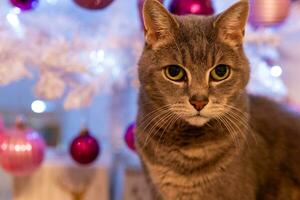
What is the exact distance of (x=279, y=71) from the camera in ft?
4.98

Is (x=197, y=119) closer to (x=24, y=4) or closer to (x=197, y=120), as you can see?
(x=197, y=120)

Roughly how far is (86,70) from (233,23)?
46 centimetres

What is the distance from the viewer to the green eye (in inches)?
40.6

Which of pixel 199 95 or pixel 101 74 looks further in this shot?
pixel 101 74

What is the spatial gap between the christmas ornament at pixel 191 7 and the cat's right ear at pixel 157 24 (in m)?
0.19

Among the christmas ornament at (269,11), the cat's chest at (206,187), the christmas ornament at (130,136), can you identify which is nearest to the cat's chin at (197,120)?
the cat's chest at (206,187)

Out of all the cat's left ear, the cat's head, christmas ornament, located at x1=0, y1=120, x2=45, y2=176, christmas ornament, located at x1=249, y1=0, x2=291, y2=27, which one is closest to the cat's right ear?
the cat's head

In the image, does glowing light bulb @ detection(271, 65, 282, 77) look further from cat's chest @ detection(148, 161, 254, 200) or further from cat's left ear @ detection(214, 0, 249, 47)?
cat's chest @ detection(148, 161, 254, 200)

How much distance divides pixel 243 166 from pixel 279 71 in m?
0.57

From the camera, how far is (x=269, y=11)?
1.28 metres

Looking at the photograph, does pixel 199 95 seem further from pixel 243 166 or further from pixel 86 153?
pixel 86 153

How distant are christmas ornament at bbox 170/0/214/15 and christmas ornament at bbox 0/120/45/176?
1.81 feet

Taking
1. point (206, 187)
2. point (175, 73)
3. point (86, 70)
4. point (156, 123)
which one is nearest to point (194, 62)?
point (175, 73)

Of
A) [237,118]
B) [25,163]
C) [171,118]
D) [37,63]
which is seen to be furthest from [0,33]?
[237,118]
